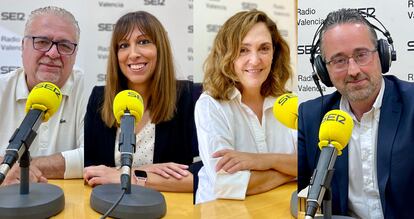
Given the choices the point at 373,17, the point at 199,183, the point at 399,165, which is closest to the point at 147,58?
the point at 199,183

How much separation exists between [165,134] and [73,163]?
416mm

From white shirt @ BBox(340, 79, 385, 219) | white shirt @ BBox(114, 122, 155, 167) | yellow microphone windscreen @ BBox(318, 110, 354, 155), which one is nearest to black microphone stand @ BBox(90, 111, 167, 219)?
white shirt @ BBox(114, 122, 155, 167)

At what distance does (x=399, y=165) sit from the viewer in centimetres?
127

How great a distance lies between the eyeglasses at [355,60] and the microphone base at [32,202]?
1.00 metres

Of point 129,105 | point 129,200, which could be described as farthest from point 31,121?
point 129,200

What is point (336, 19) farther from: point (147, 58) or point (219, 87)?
point (147, 58)

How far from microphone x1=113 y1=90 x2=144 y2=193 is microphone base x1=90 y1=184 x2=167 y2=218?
0.20 meters

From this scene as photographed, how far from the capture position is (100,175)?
1.82 meters

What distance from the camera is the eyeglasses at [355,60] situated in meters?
1.29

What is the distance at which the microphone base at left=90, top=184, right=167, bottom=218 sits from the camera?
1493 mm

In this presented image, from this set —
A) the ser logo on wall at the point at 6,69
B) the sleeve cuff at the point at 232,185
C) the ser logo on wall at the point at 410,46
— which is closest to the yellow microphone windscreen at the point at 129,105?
the sleeve cuff at the point at 232,185

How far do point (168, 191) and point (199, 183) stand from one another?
5.7 inches

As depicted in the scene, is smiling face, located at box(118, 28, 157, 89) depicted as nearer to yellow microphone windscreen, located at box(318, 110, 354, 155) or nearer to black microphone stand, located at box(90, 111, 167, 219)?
black microphone stand, located at box(90, 111, 167, 219)

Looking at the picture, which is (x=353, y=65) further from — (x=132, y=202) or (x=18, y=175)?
(x=18, y=175)
